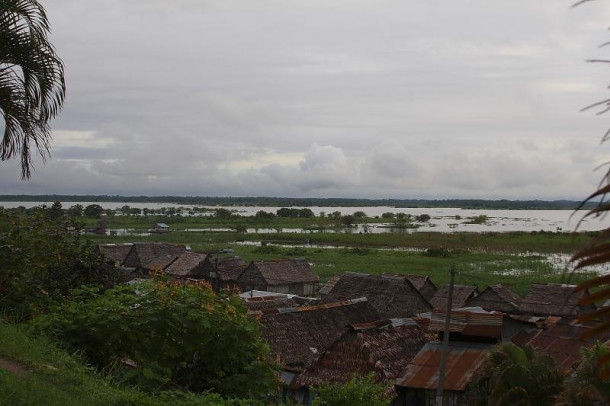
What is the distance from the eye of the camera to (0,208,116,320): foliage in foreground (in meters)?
7.64

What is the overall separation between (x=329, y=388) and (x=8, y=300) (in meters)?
4.89

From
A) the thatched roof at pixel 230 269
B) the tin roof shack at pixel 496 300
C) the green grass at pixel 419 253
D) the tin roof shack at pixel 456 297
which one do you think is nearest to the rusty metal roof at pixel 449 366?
the tin roof shack at pixel 496 300

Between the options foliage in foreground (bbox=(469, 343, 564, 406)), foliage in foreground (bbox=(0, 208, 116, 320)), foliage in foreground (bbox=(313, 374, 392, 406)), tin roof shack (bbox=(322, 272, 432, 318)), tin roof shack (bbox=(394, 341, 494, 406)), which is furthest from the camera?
tin roof shack (bbox=(322, 272, 432, 318))

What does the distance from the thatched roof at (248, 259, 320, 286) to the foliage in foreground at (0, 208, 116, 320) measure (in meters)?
22.0

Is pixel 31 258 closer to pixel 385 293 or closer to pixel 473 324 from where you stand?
pixel 473 324

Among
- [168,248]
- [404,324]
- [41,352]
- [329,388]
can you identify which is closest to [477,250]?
[168,248]

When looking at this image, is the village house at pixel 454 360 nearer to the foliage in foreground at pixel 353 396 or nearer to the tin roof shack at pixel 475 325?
the tin roof shack at pixel 475 325

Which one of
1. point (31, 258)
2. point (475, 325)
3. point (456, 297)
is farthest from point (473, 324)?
point (456, 297)

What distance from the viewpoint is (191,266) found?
3644 centimetres

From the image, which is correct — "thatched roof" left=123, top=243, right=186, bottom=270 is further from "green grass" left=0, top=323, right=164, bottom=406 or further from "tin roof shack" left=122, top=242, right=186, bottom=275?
"green grass" left=0, top=323, right=164, bottom=406

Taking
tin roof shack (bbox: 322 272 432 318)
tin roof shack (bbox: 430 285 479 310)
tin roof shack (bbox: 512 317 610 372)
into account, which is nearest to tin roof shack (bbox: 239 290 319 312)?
tin roof shack (bbox: 322 272 432 318)

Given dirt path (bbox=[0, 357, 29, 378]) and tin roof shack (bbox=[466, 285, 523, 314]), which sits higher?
dirt path (bbox=[0, 357, 29, 378])

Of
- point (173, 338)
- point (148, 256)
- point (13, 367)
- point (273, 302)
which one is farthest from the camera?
point (148, 256)

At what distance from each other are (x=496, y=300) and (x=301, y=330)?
35.1 feet
